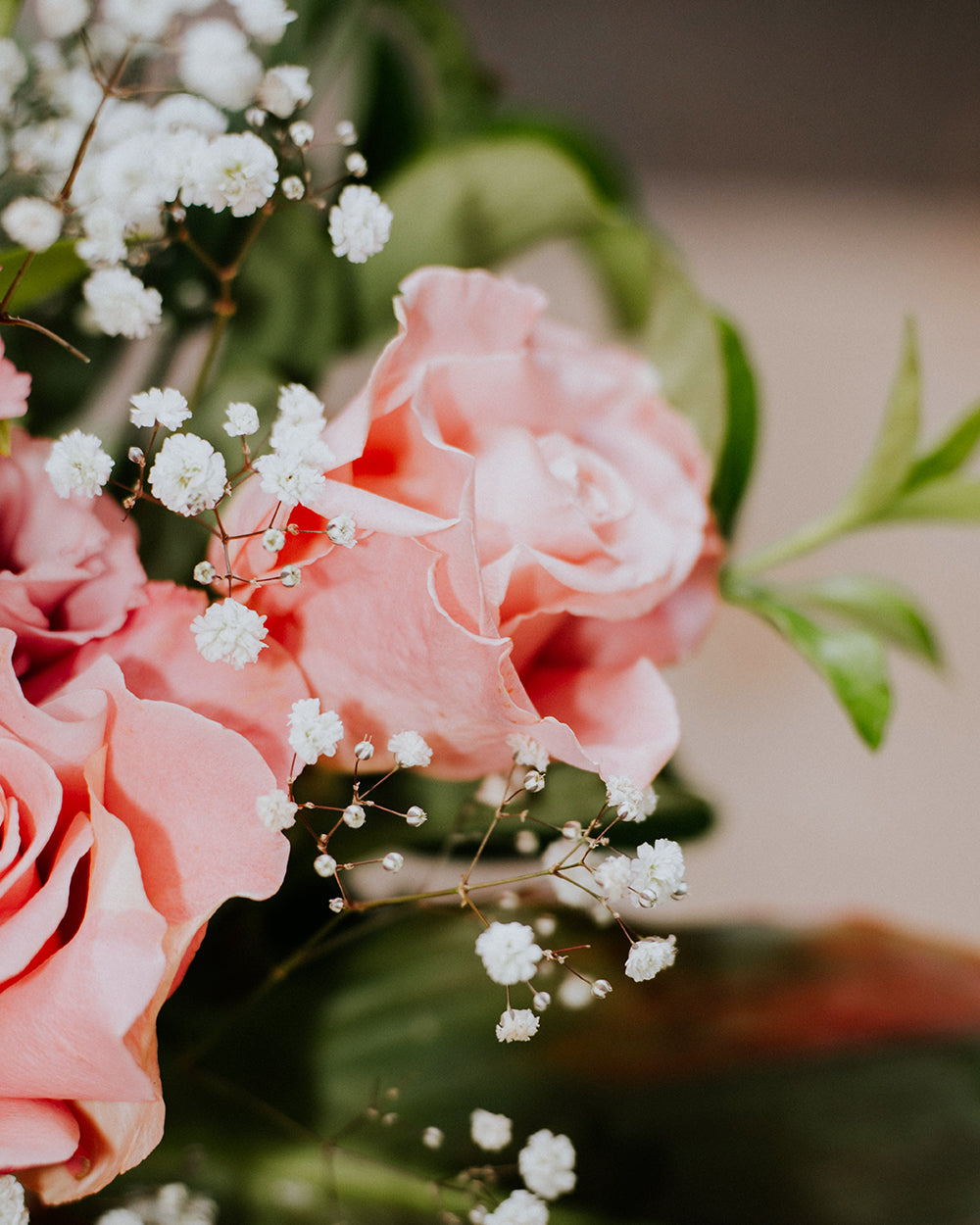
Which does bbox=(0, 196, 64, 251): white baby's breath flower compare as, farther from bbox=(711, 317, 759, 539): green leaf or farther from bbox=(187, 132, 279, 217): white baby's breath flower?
bbox=(711, 317, 759, 539): green leaf

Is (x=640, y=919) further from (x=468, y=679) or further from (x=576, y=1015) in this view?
(x=468, y=679)

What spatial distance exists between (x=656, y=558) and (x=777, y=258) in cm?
46

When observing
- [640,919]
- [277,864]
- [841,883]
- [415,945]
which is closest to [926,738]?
[841,883]

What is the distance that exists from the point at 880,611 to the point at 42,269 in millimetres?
275

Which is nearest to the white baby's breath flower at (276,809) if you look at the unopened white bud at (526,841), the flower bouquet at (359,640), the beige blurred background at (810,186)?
the flower bouquet at (359,640)

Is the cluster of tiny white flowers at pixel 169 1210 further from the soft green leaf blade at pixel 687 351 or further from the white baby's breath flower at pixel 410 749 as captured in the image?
the soft green leaf blade at pixel 687 351

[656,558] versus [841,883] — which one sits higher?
[656,558]

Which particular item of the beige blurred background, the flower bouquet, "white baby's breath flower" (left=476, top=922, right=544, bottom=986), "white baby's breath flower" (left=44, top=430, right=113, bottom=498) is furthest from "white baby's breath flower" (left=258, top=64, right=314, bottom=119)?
the beige blurred background

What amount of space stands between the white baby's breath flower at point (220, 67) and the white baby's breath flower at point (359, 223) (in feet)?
0.18

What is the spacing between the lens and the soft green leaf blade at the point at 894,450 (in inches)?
11.8

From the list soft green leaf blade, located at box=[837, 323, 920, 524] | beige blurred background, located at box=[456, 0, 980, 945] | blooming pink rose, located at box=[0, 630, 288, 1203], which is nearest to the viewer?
blooming pink rose, located at box=[0, 630, 288, 1203]

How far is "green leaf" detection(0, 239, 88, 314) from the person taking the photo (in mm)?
243

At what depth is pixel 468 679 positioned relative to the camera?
0.21 meters

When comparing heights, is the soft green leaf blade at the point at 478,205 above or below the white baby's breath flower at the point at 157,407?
above
